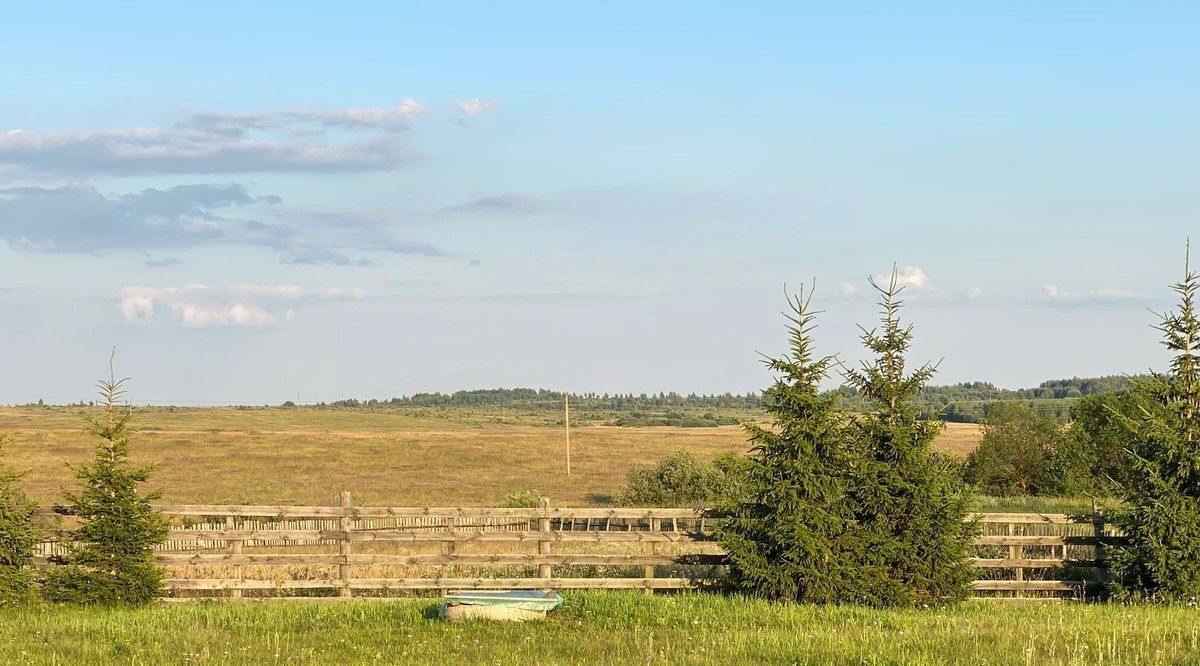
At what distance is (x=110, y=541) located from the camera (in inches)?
682

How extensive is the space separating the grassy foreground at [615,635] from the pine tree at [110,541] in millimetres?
432

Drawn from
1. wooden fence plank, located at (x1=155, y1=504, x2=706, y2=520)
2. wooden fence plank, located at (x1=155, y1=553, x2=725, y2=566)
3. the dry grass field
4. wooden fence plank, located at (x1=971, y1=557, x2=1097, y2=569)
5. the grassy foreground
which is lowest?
the dry grass field

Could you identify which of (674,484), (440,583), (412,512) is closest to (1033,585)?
(440,583)

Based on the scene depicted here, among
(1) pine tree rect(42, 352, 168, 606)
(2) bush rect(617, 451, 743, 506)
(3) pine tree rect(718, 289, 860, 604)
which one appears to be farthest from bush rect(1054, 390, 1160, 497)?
(1) pine tree rect(42, 352, 168, 606)

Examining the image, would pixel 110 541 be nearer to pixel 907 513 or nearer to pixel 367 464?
pixel 907 513

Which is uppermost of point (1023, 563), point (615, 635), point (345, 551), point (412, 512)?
point (412, 512)

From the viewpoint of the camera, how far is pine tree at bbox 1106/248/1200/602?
1764cm

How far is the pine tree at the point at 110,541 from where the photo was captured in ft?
56.3

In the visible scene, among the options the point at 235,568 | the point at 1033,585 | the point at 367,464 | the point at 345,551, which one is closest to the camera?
the point at 345,551

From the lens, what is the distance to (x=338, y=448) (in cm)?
8938

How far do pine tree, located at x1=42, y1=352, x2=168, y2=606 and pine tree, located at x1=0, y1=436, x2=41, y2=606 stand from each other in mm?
345

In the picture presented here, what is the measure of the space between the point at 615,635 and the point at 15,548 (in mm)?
9171

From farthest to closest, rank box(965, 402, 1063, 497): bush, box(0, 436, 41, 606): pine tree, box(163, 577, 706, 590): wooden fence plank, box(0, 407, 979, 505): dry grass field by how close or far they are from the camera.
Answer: box(0, 407, 979, 505): dry grass field → box(965, 402, 1063, 497): bush → box(163, 577, 706, 590): wooden fence plank → box(0, 436, 41, 606): pine tree

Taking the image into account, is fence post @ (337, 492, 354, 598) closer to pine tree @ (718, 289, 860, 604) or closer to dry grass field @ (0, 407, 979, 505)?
pine tree @ (718, 289, 860, 604)
